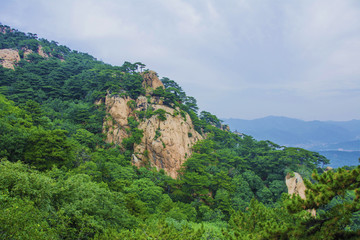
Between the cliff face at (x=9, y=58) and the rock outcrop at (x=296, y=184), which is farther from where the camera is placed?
the cliff face at (x=9, y=58)

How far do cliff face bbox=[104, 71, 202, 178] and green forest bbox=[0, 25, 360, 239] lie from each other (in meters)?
1.05

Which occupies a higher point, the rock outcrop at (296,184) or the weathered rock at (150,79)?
the weathered rock at (150,79)

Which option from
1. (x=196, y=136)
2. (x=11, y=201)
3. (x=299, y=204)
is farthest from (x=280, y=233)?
(x=196, y=136)

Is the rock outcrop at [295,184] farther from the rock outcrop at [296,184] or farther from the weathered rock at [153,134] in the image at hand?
the weathered rock at [153,134]

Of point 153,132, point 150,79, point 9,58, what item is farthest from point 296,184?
point 9,58

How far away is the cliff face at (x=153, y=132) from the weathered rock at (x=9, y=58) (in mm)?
24852

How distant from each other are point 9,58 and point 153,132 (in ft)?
121

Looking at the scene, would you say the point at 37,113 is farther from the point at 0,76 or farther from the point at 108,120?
the point at 0,76

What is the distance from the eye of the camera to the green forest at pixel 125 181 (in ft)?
18.0

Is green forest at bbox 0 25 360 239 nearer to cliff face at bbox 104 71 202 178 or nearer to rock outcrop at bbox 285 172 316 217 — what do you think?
rock outcrop at bbox 285 172 316 217

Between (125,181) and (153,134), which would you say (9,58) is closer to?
(153,134)

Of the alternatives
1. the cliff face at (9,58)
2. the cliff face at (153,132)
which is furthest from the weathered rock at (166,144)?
the cliff face at (9,58)

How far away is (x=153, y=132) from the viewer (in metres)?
27.8

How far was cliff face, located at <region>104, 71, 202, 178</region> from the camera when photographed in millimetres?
26489
